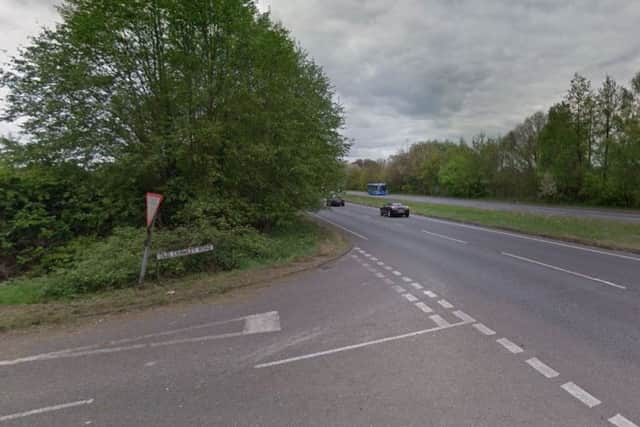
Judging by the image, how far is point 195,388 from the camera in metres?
2.85

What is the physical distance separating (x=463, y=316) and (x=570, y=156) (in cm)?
3753

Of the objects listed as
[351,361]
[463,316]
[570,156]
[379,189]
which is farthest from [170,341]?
[379,189]

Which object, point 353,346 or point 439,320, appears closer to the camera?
point 353,346

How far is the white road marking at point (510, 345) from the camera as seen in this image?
3.45 meters

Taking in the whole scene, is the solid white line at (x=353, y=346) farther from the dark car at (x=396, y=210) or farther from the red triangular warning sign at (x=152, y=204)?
the dark car at (x=396, y=210)

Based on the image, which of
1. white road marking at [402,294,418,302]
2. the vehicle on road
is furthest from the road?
the vehicle on road

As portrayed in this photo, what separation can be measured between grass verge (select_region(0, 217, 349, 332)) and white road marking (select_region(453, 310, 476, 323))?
13.4ft

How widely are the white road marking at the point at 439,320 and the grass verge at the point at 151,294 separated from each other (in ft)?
12.4

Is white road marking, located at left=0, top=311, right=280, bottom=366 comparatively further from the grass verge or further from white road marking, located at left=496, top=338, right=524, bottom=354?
white road marking, located at left=496, top=338, right=524, bottom=354

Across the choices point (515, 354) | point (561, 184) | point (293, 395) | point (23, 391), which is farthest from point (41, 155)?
point (561, 184)

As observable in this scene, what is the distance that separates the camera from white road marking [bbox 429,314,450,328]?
4241 millimetres

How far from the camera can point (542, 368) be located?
3.07 m

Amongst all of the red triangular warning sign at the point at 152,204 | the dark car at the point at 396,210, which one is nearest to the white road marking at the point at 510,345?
the red triangular warning sign at the point at 152,204

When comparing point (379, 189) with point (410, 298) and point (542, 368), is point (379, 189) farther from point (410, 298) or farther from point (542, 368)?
point (542, 368)
